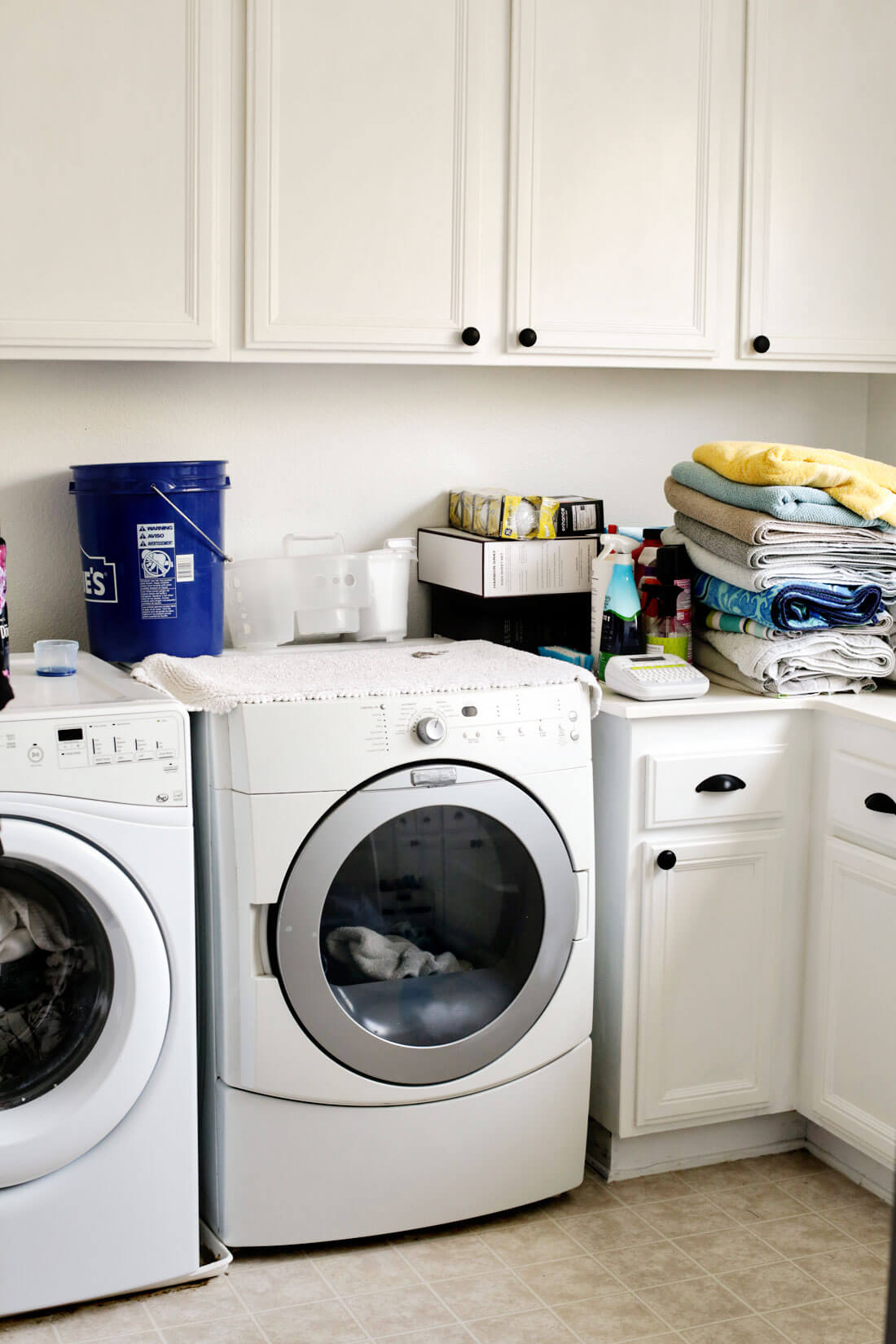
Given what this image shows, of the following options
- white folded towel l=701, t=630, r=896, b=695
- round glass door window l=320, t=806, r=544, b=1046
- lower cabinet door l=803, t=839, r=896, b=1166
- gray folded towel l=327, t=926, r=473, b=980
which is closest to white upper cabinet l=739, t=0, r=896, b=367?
white folded towel l=701, t=630, r=896, b=695

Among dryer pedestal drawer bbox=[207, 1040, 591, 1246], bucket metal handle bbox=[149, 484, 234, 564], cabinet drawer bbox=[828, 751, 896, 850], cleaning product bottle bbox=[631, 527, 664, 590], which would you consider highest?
bucket metal handle bbox=[149, 484, 234, 564]

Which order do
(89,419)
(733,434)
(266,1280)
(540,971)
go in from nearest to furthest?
(266,1280) → (540,971) → (89,419) → (733,434)

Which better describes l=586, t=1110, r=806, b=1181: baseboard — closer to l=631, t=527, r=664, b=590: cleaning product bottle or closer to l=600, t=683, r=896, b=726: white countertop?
l=600, t=683, r=896, b=726: white countertop

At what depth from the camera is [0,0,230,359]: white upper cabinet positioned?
2.07m

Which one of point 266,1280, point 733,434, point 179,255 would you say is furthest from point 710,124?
point 266,1280

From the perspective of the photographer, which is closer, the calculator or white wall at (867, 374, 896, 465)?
the calculator

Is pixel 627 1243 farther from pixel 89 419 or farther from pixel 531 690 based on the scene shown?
pixel 89 419

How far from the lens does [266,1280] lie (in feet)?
6.51

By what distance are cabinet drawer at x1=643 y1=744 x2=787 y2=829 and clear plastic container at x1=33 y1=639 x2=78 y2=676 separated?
Result: 0.94 meters

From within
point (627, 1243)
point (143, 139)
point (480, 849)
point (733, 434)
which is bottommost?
point (627, 1243)

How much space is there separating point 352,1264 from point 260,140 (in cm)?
179

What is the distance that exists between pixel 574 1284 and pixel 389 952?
558 mm

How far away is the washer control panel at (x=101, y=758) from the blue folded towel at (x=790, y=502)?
103 cm

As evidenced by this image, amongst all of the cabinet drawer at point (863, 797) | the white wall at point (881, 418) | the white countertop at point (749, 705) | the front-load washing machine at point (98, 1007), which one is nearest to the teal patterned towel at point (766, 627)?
the white countertop at point (749, 705)
